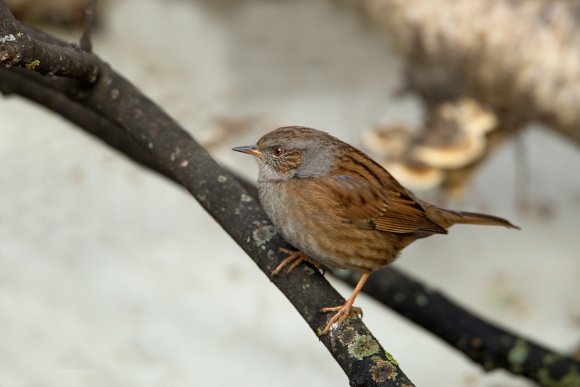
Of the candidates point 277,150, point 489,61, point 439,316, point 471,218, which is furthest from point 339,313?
point 489,61

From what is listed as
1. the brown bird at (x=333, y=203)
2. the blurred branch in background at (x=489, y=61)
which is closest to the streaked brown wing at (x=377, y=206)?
the brown bird at (x=333, y=203)

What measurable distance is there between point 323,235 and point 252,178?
14.5 ft

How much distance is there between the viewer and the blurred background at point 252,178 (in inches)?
236

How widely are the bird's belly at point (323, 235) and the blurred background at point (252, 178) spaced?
2.73 metres

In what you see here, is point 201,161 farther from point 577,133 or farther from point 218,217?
point 577,133

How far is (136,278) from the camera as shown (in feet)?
21.6

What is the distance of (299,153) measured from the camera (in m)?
3.34

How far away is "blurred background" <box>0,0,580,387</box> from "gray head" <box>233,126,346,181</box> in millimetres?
2851

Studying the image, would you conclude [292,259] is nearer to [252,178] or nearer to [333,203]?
[333,203]

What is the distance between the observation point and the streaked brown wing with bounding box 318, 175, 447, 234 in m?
3.29

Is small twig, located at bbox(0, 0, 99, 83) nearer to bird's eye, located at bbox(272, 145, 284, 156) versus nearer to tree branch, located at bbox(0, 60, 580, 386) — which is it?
bird's eye, located at bbox(272, 145, 284, 156)

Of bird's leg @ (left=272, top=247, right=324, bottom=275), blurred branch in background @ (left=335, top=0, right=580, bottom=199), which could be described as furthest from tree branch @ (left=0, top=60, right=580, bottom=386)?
blurred branch in background @ (left=335, top=0, right=580, bottom=199)

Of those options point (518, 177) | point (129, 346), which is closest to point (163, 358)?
point (129, 346)

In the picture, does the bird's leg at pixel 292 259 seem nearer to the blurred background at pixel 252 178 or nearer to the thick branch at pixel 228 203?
the thick branch at pixel 228 203
